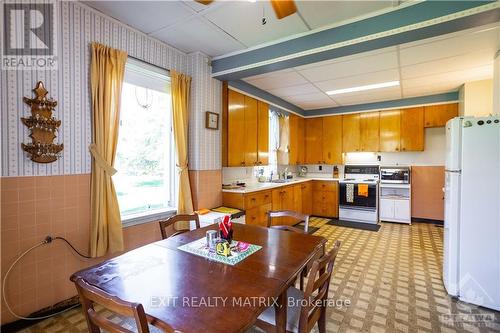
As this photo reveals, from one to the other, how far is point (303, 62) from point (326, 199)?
3.61 metres

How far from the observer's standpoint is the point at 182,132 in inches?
124

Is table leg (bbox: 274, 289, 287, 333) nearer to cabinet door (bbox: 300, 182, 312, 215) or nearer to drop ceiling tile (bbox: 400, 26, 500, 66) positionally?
drop ceiling tile (bbox: 400, 26, 500, 66)

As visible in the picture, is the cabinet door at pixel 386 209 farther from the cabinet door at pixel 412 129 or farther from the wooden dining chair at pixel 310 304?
the wooden dining chair at pixel 310 304

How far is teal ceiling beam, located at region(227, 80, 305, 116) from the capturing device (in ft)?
13.1

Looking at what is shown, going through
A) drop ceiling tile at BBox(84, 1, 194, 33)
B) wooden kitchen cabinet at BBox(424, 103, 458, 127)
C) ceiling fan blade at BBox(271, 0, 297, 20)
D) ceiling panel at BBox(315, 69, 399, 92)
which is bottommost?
ceiling fan blade at BBox(271, 0, 297, 20)

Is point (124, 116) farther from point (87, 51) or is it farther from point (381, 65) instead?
point (381, 65)

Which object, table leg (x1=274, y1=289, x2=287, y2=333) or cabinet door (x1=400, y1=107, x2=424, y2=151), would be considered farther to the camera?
cabinet door (x1=400, y1=107, x2=424, y2=151)

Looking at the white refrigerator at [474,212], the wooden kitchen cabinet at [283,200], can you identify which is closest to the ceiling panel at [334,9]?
the white refrigerator at [474,212]

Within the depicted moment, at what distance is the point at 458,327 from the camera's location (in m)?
1.99

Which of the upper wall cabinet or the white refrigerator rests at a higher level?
the upper wall cabinet

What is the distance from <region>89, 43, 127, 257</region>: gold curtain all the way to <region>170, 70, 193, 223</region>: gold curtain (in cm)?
71

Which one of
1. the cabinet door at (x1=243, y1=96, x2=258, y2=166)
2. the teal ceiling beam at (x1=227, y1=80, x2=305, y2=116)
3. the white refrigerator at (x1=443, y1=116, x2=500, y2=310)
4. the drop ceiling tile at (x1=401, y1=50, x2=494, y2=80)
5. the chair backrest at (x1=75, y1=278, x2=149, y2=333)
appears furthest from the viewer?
the cabinet door at (x1=243, y1=96, x2=258, y2=166)

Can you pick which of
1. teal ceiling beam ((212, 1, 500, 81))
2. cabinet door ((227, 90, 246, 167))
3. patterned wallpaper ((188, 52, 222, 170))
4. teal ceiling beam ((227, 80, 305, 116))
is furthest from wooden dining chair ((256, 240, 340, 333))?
teal ceiling beam ((227, 80, 305, 116))

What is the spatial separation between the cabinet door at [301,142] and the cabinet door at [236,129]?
7.91 ft
